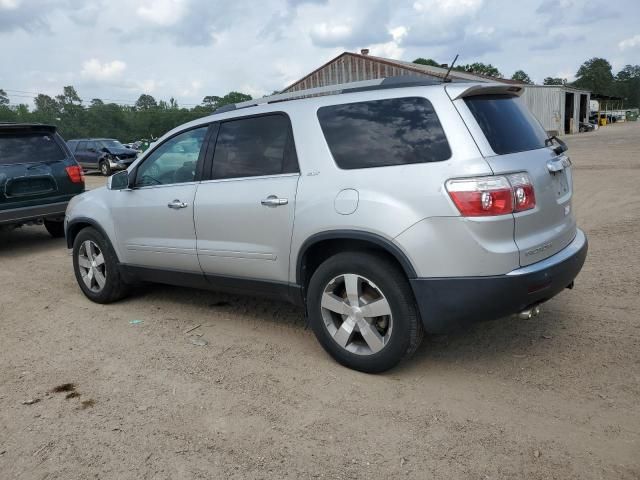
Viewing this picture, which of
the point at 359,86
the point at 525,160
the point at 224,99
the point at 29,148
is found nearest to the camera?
the point at 525,160

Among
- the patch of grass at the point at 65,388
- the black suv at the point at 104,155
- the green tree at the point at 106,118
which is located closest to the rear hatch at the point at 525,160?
the patch of grass at the point at 65,388

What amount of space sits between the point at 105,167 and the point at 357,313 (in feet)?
69.7

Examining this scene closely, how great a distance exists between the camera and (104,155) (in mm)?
22328

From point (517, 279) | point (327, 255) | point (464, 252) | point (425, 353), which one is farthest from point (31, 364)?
point (517, 279)

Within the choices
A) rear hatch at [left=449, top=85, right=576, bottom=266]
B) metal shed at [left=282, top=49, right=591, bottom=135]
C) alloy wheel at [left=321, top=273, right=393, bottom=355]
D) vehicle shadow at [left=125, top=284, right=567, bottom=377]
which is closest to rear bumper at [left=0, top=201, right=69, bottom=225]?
vehicle shadow at [left=125, top=284, right=567, bottom=377]

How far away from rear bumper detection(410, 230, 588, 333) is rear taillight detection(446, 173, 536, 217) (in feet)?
1.23

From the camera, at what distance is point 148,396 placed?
11.3ft

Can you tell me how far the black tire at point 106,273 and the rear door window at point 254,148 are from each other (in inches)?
63.9

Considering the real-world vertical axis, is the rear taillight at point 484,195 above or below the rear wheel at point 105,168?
above

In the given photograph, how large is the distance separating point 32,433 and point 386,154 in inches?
104

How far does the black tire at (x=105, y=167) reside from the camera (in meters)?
22.2

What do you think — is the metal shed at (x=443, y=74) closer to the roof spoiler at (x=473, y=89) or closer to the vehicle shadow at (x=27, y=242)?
the vehicle shadow at (x=27, y=242)

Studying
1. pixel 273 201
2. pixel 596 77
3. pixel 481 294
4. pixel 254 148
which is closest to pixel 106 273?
pixel 254 148

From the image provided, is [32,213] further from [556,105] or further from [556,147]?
[556,105]
